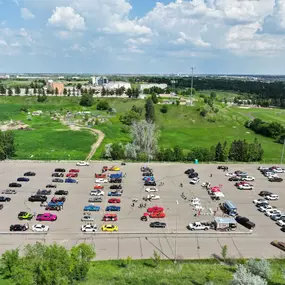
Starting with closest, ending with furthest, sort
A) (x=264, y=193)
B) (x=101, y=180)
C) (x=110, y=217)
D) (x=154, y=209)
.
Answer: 1. (x=110, y=217)
2. (x=154, y=209)
3. (x=264, y=193)
4. (x=101, y=180)

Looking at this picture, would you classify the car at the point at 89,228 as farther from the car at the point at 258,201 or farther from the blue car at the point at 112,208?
the car at the point at 258,201

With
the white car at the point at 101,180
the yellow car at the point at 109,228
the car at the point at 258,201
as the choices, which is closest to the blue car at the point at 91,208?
the yellow car at the point at 109,228

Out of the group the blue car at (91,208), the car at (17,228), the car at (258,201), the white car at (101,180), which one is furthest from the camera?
the white car at (101,180)

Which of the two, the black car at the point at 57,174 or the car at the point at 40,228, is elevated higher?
the black car at the point at 57,174

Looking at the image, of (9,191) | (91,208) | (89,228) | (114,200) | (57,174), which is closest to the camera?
(89,228)

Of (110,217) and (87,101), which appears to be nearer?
(110,217)

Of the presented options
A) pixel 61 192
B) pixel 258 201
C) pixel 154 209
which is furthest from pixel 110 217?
pixel 258 201

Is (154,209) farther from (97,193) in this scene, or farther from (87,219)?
(97,193)

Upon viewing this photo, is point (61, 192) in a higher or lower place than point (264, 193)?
lower

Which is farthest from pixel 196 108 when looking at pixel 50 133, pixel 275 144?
pixel 50 133
